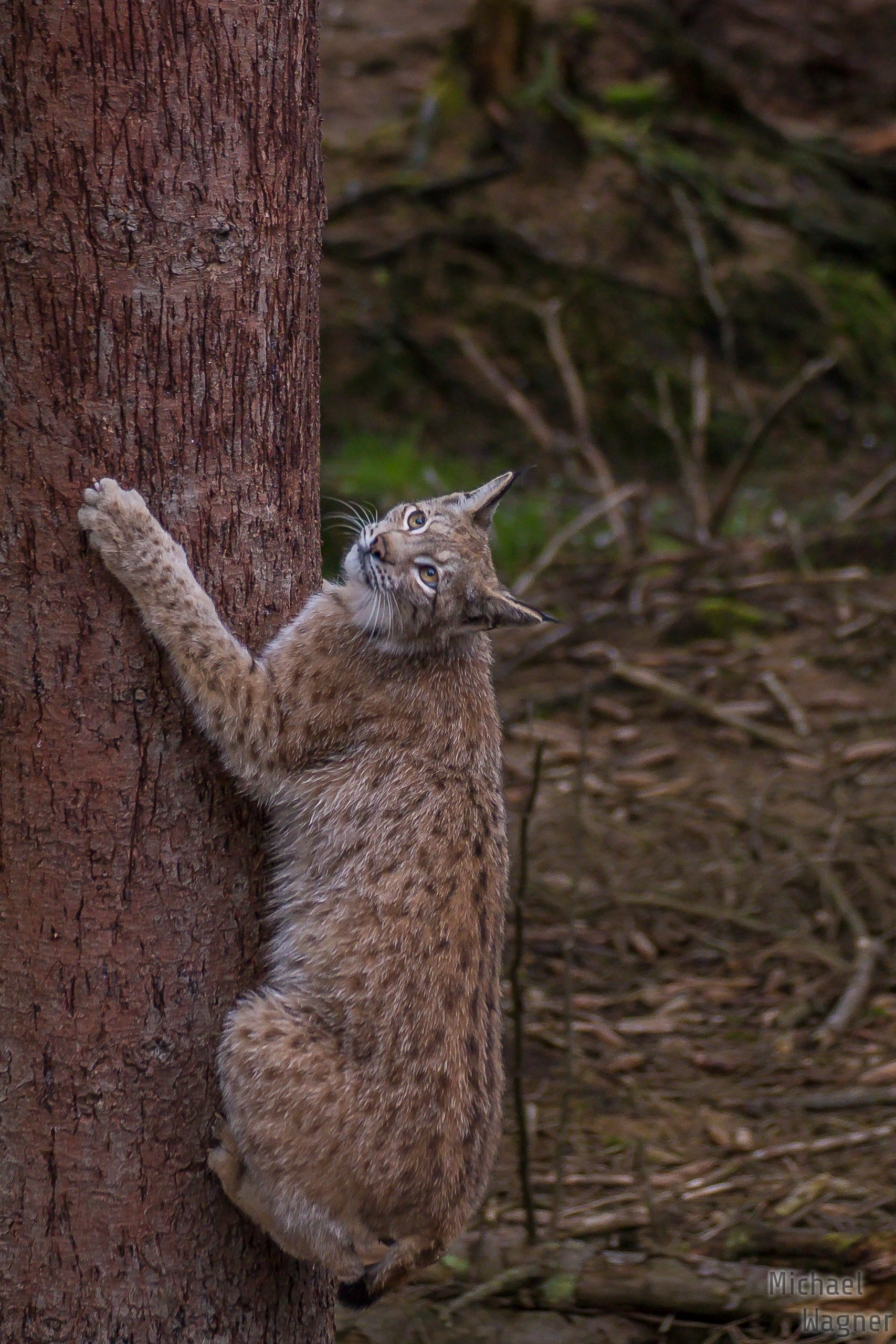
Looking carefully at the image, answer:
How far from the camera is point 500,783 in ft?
11.5

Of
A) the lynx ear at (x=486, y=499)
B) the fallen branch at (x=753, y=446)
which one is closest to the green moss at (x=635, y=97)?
the fallen branch at (x=753, y=446)

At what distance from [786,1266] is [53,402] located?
3061 mm

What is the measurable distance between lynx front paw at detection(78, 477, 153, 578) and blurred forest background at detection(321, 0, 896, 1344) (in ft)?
5.18

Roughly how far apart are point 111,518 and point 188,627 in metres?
0.28

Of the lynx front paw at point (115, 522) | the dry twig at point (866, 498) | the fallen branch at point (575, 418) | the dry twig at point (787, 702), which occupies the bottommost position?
the dry twig at point (787, 702)

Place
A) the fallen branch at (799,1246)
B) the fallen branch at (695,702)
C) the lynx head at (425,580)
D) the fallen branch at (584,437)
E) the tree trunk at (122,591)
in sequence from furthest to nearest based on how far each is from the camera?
the fallen branch at (584,437) < the fallen branch at (695,702) < the fallen branch at (799,1246) < the lynx head at (425,580) < the tree trunk at (122,591)

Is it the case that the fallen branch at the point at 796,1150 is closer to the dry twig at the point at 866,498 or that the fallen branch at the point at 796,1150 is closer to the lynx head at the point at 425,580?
the lynx head at the point at 425,580

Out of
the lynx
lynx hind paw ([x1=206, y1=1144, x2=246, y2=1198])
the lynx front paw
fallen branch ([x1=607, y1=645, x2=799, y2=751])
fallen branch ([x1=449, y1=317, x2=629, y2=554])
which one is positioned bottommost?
fallen branch ([x1=607, y1=645, x2=799, y2=751])

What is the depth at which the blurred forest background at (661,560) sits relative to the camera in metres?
4.23

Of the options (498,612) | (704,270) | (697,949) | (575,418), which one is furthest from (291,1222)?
(704,270)

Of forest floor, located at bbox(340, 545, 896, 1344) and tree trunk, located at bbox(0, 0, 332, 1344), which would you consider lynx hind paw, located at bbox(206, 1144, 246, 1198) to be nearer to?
tree trunk, located at bbox(0, 0, 332, 1344)

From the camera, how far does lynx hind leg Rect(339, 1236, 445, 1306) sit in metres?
2.84

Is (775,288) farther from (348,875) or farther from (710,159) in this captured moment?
(348,875)

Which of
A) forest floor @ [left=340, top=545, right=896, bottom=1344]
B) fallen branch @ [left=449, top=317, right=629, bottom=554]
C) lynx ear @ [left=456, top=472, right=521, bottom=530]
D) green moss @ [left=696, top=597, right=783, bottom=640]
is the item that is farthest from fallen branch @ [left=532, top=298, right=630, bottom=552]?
lynx ear @ [left=456, top=472, right=521, bottom=530]
